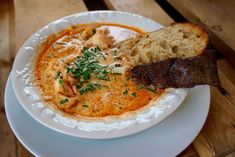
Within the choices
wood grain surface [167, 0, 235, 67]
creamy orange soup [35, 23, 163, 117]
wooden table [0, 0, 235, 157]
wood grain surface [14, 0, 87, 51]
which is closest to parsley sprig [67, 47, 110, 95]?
creamy orange soup [35, 23, 163, 117]

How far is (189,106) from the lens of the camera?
1.04 m

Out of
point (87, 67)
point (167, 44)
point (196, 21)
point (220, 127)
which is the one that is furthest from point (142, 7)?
point (220, 127)

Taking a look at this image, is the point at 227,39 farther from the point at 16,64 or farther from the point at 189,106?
the point at 16,64

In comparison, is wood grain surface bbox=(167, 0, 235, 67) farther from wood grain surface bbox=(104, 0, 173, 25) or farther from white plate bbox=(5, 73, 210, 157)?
white plate bbox=(5, 73, 210, 157)

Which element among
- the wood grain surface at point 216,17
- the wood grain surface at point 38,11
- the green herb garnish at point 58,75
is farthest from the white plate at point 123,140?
the wood grain surface at point 38,11

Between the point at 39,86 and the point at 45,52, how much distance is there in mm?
203

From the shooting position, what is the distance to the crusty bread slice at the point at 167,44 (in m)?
1.09

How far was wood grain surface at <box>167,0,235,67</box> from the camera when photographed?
1.33 m

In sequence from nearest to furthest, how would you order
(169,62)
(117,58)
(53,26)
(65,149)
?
(65,149)
(169,62)
(117,58)
(53,26)

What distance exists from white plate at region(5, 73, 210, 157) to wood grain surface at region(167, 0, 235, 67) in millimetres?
423

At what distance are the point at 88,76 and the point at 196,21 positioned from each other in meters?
0.67

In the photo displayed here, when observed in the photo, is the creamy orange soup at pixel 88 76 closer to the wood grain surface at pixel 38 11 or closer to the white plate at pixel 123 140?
the white plate at pixel 123 140

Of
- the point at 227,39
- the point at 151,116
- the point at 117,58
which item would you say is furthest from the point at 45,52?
the point at 227,39

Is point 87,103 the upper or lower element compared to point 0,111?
upper
